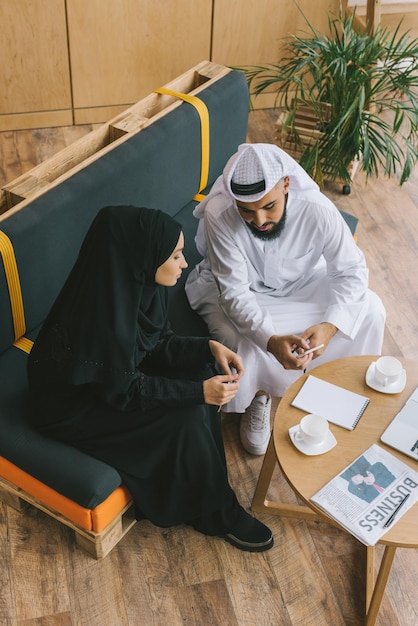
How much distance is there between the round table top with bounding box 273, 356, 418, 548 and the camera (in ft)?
6.92

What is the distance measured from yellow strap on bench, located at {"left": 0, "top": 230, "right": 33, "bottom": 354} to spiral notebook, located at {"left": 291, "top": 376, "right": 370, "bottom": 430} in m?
0.98

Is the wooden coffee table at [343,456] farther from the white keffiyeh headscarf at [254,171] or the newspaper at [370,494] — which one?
the white keffiyeh headscarf at [254,171]

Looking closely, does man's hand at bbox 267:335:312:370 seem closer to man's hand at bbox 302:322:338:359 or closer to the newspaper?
man's hand at bbox 302:322:338:359

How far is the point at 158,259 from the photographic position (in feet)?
6.95

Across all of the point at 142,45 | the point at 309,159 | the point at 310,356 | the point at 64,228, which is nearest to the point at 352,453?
the point at 310,356

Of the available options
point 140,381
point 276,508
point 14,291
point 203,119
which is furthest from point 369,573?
point 203,119

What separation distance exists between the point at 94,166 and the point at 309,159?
1373 millimetres

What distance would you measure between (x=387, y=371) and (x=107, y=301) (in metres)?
0.96

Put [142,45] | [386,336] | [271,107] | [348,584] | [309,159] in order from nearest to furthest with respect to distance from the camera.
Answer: [348,584], [386,336], [309,159], [142,45], [271,107]

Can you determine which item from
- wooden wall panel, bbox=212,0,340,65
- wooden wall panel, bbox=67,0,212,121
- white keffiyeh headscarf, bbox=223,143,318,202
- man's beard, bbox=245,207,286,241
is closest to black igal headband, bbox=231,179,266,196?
white keffiyeh headscarf, bbox=223,143,318,202

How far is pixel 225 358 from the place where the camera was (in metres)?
2.47

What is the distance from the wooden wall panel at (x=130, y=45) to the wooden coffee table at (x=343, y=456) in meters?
2.62

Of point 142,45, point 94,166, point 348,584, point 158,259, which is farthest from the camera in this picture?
point 142,45

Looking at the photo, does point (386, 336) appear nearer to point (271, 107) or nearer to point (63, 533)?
point (63, 533)
